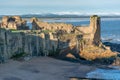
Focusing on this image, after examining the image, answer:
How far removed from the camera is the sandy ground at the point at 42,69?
53719mm

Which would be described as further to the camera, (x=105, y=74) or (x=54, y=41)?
(x=54, y=41)

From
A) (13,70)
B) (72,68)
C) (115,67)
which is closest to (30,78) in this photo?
(13,70)

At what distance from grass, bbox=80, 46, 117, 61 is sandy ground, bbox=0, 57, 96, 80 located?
4.31 meters

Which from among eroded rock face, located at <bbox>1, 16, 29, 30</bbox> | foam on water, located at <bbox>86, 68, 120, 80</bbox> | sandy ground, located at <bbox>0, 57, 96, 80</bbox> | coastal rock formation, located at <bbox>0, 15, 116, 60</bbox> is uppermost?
eroded rock face, located at <bbox>1, 16, 29, 30</bbox>

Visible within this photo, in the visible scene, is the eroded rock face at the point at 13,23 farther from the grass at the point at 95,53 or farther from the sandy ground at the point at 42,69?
the grass at the point at 95,53

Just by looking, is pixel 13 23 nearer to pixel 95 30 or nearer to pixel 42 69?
pixel 95 30

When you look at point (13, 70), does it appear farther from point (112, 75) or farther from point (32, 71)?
point (112, 75)

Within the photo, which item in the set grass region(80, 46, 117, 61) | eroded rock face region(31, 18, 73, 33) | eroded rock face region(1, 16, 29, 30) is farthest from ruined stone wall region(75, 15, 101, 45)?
eroded rock face region(1, 16, 29, 30)

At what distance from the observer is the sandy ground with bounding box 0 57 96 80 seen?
53.7 meters

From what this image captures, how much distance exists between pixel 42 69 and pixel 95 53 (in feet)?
38.7

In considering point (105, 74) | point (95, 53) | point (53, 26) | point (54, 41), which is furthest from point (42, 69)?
point (53, 26)

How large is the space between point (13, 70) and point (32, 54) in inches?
473

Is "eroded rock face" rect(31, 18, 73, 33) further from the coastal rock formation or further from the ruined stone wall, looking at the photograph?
the ruined stone wall

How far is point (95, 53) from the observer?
225ft
